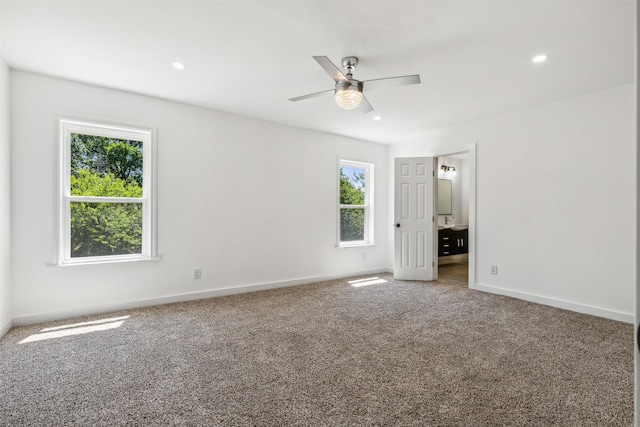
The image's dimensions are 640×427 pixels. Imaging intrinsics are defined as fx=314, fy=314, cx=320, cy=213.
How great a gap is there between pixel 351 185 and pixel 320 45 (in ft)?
10.9

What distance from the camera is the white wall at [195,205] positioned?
10.1 feet

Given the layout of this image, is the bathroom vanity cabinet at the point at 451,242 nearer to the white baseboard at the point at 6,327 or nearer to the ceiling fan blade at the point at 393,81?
the ceiling fan blade at the point at 393,81

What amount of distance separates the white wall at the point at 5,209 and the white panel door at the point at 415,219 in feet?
15.9

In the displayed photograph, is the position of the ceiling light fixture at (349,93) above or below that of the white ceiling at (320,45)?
below

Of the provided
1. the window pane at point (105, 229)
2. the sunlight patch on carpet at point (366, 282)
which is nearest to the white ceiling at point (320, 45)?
the window pane at point (105, 229)

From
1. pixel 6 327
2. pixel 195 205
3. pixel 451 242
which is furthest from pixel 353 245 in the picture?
pixel 6 327

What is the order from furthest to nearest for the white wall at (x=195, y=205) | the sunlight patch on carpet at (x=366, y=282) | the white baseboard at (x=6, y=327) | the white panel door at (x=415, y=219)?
1. the white panel door at (x=415, y=219)
2. the sunlight patch on carpet at (x=366, y=282)
3. the white wall at (x=195, y=205)
4. the white baseboard at (x=6, y=327)

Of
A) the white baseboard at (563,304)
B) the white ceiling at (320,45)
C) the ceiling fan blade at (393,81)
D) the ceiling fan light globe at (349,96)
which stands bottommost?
the white baseboard at (563,304)

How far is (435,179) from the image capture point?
521 cm

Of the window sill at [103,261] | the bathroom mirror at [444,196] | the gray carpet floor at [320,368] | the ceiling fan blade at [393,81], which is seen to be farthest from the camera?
the bathroom mirror at [444,196]

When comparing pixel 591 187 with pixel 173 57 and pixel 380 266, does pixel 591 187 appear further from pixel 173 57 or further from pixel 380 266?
pixel 173 57

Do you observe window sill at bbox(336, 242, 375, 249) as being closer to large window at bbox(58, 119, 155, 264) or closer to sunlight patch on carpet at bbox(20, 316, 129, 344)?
large window at bbox(58, 119, 155, 264)

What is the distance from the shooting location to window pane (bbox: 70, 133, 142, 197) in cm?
338

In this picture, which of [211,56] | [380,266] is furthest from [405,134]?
[211,56]
